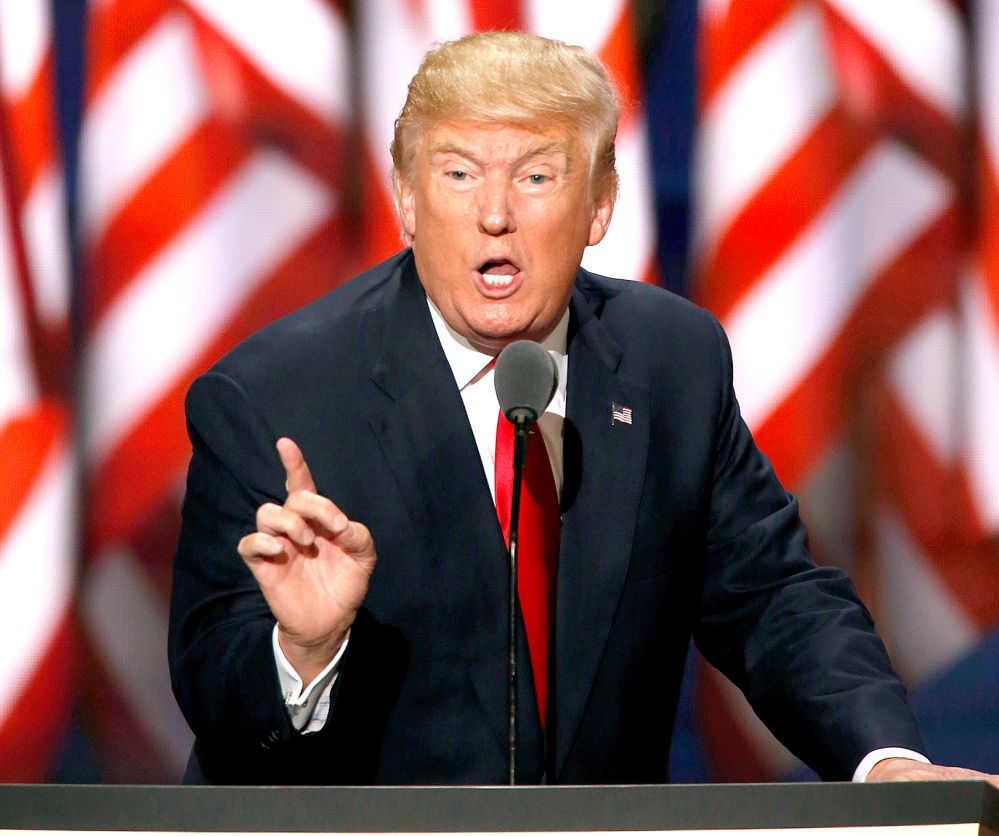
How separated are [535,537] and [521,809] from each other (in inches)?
30.4

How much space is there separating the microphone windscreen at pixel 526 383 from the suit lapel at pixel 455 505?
410 millimetres

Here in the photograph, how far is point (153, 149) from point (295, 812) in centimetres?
229

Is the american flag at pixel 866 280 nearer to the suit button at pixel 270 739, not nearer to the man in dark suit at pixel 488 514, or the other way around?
the man in dark suit at pixel 488 514

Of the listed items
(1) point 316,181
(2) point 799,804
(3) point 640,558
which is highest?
(1) point 316,181

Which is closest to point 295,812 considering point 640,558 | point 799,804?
point 799,804

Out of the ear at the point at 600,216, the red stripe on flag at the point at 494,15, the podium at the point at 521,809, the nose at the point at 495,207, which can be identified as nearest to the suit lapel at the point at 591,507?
the ear at the point at 600,216

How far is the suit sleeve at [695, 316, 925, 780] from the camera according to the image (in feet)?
5.75

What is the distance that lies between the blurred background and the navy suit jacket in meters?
1.15

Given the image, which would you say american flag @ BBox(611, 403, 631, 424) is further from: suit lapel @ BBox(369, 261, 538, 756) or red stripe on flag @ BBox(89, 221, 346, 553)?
red stripe on flag @ BBox(89, 221, 346, 553)

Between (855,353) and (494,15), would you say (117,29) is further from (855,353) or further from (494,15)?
(855,353)

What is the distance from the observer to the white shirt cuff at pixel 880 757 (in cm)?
167

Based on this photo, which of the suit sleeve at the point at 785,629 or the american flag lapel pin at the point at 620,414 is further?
the american flag lapel pin at the point at 620,414

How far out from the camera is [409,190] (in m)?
2.02

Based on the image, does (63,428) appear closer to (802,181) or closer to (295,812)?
(802,181)
